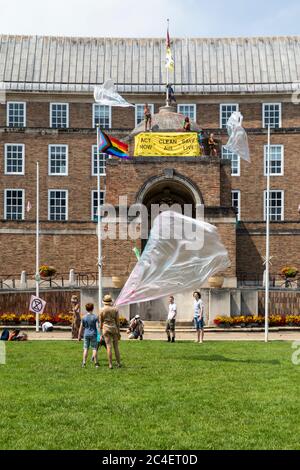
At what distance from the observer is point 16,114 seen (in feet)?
213

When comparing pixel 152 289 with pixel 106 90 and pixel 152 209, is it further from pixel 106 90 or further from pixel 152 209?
pixel 152 209

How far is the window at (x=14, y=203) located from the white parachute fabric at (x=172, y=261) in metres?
37.2

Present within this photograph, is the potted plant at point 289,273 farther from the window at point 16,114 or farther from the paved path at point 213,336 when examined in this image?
the window at point 16,114

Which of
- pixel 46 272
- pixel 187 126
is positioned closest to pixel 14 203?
pixel 46 272

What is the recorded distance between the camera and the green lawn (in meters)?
13.5

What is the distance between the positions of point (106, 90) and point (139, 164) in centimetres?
640

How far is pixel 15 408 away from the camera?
52.1ft

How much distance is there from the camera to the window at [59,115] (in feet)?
213

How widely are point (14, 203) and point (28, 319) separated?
22623 mm

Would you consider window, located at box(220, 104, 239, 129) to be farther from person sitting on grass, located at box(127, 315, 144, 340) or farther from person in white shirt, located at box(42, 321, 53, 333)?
person sitting on grass, located at box(127, 315, 144, 340)

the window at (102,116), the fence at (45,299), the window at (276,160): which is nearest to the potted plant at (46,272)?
the fence at (45,299)

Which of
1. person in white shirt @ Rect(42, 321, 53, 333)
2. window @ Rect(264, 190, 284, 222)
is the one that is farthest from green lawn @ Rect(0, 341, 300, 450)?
window @ Rect(264, 190, 284, 222)
